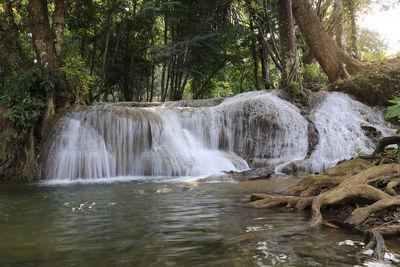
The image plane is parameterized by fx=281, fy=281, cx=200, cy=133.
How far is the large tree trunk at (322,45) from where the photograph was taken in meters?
14.0

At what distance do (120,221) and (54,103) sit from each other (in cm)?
823

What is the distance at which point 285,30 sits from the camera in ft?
42.1

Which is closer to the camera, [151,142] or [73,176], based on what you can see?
[73,176]

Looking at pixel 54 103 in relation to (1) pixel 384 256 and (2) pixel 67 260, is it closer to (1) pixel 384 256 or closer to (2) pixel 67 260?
(2) pixel 67 260

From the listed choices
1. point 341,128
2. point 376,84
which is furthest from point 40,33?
point 376,84

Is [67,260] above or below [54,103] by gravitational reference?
below

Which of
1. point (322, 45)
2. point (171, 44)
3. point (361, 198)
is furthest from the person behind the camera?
point (171, 44)

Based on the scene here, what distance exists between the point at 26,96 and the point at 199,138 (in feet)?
19.9

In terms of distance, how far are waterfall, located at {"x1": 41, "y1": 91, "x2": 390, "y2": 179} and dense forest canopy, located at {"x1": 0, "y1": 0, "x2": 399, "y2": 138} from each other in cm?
146

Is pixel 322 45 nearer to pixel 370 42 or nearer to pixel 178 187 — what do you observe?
pixel 370 42

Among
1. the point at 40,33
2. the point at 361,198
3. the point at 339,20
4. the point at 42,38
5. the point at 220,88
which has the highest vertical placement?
the point at 339,20

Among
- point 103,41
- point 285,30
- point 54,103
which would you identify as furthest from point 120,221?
point 103,41

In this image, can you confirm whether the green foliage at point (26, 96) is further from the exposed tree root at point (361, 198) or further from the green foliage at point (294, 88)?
the green foliage at point (294, 88)

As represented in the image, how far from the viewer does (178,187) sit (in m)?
6.40
